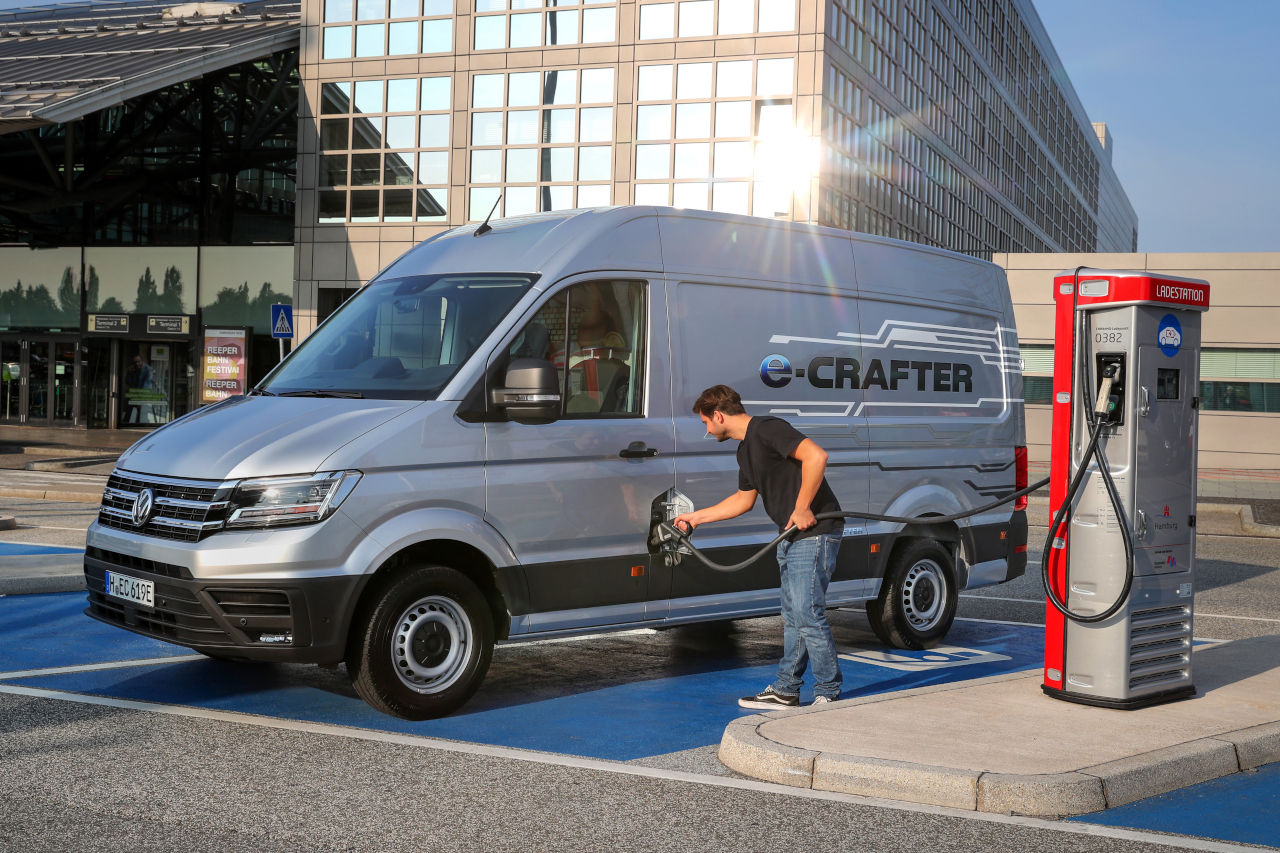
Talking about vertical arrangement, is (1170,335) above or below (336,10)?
below

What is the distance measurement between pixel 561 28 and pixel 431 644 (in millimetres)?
29619

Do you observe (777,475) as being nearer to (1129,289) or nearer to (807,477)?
(807,477)

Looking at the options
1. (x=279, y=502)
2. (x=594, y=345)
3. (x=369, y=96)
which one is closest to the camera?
(x=279, y=502)

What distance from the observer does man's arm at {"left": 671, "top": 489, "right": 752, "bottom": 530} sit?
6.82 meters

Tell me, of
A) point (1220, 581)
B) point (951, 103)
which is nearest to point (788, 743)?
point (1220, 581)

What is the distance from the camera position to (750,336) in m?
7.73

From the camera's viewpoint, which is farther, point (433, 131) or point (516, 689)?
point (433, 131)

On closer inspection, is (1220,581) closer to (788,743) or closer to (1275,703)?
(1275,703)

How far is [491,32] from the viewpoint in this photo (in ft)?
113

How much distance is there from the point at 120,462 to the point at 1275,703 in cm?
582

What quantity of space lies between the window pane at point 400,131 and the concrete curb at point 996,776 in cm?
3143

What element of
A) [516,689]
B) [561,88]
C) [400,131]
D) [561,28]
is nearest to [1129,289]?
[516,689]

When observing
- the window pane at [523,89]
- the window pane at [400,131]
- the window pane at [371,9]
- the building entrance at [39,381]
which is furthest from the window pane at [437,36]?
the building entrance at [39,381]

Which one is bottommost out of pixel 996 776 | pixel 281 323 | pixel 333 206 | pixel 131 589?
pixel 996 776
